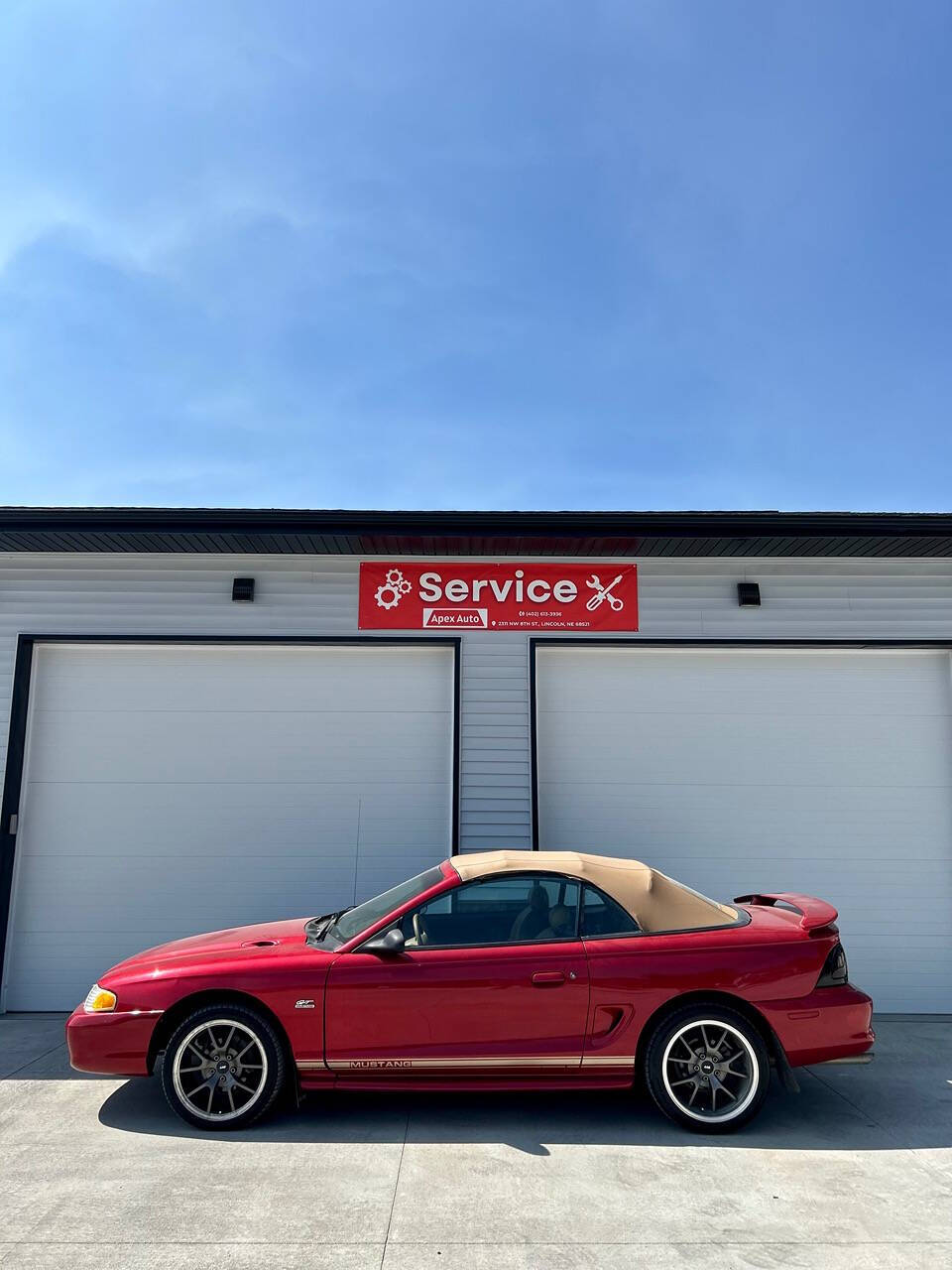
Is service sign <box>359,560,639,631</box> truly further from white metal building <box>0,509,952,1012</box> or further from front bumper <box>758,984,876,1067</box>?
front bumper <box>758,984,876,1067</box>

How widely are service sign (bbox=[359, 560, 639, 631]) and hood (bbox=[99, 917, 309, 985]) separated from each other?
3.25 m

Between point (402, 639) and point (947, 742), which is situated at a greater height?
point (402, 639)

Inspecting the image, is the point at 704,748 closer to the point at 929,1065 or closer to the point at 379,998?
the point at 929,1065

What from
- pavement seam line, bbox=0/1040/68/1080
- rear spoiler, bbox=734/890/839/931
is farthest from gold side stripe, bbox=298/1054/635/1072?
pavement seam line, bbox=0/1040/68/1080

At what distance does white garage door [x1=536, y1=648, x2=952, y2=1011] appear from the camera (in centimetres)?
812

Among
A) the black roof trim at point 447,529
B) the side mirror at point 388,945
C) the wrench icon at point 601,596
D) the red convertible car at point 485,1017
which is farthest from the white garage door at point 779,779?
the side mirror at point 388,945

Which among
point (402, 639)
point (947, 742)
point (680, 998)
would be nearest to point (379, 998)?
point (680, 998)

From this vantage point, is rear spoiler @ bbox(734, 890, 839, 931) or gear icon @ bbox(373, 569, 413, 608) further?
gear icon @ bbox(373, 569, 413, 608)

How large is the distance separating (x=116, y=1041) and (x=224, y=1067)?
59 cm

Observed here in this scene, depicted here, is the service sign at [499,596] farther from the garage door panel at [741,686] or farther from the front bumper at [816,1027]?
the front bumper at [816,1027]

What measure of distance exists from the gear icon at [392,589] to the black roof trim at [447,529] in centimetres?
40

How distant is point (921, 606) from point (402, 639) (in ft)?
15.5

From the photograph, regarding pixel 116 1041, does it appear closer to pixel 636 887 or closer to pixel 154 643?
pixel 636 887

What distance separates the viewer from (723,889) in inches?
319
